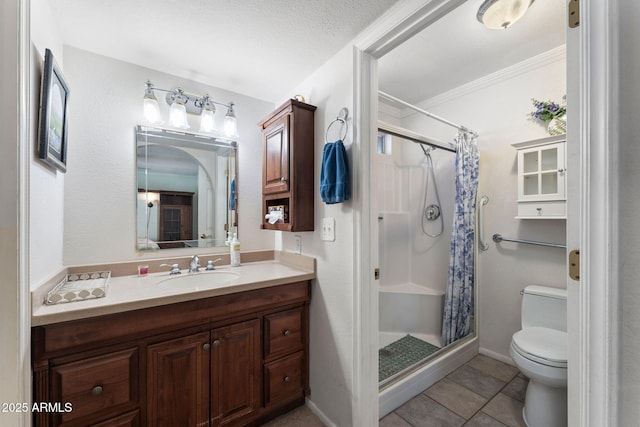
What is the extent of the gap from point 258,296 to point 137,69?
1672 mm

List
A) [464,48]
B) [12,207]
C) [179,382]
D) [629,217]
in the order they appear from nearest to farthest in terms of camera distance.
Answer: [629,217] → [12,207] → [179,382] → [464,48]

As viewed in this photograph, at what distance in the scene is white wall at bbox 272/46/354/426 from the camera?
1455 mm

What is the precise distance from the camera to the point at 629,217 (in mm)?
614

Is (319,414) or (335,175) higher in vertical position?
(335,175)

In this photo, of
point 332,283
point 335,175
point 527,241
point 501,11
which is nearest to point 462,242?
point 527,241

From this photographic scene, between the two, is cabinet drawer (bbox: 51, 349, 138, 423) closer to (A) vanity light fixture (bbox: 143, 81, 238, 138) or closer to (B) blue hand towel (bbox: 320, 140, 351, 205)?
(B) blue hand towel (bbox: 320, 140, 351, 205)

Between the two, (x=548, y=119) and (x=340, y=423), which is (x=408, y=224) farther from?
(x=340, y=423)

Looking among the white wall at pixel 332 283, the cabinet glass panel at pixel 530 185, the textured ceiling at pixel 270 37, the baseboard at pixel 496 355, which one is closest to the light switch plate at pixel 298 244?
the white wall at pixel 332 283

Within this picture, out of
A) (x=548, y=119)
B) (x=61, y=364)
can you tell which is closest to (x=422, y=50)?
(x=548, y=119)

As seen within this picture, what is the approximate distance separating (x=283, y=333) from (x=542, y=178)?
2.15 m

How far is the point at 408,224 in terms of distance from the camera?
290cm

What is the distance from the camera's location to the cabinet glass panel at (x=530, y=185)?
1.95m

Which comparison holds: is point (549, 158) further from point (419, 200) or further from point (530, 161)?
point (419, 200)

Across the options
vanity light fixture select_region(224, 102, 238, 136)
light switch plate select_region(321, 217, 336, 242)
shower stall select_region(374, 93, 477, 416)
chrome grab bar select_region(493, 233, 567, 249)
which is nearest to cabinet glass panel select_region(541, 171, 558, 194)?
chrome grab bar select_region(493, 233, 567, 249)
